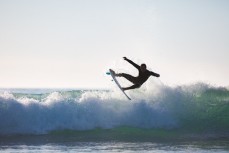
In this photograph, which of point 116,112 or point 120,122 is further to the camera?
point 116,112

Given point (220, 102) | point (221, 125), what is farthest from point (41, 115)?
point (220, 102)

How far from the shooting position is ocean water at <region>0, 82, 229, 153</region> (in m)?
22.9

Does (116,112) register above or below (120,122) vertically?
above

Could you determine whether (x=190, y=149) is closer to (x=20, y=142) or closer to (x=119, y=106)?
(x=20, y=142)

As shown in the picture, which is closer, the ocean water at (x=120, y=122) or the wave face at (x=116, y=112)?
the ocean water at (x=120, y=122)

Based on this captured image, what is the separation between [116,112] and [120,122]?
3.48 feet

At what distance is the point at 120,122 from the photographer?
28.5m

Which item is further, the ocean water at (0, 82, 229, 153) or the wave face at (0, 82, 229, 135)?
the wave face at (0, 82, 229, 135)

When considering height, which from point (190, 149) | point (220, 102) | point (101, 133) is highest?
point (220, 102)

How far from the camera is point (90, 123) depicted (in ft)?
92.4

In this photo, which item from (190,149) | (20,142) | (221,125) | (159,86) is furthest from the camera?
(159,86)

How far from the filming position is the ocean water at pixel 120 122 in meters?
22.9

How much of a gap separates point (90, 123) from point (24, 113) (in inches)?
126

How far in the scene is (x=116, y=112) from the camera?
29469 mm
